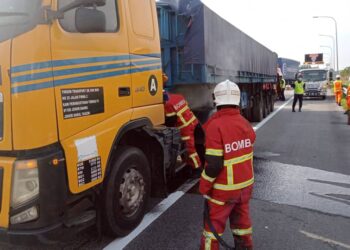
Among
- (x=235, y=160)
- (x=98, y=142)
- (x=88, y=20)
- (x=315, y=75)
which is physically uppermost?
(x=88, y=20)

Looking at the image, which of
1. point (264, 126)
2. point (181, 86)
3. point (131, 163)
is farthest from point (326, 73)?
point (131, 163)

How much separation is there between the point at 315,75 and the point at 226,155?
90.9ft

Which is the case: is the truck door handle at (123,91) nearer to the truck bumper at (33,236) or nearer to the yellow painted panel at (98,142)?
the yellow painted panel at (98,142)

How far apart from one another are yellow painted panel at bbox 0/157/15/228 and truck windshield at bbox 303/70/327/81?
28125 millimetres

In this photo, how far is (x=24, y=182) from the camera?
9.63ft

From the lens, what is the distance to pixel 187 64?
644 centimetres

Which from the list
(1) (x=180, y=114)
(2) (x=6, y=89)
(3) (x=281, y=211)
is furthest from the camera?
(1) (x=180, y=114)

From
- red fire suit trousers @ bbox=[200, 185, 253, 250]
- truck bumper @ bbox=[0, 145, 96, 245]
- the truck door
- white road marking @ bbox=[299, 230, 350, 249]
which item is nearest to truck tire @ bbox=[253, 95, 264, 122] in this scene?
white road marking @ bbox=[299, 230, 350, 249]

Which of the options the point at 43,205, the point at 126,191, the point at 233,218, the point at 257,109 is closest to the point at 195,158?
the point at 126,191

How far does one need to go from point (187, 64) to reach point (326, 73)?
25339 mm

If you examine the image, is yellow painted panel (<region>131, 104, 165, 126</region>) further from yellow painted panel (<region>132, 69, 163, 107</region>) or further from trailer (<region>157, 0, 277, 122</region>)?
trailer (<region>157, 0, 277, 122</region>)

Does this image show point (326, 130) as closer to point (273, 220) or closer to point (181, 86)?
point (181, 86)

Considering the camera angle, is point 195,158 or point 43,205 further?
point 195,158

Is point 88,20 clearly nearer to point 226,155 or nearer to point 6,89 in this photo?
point 6,89
